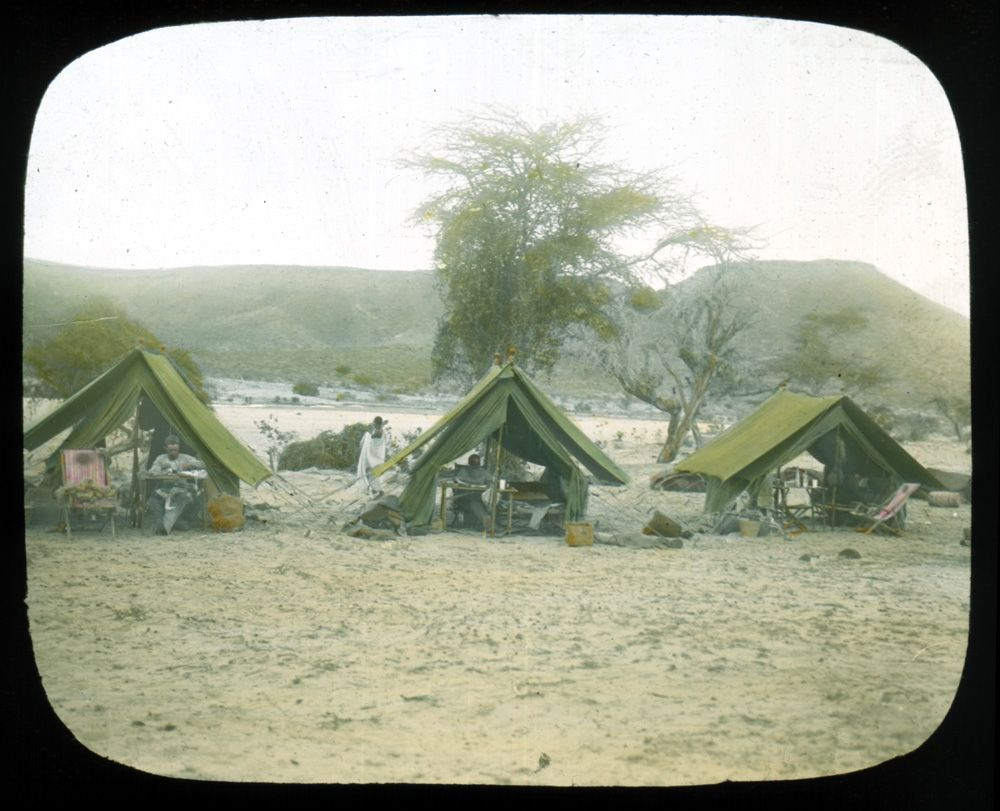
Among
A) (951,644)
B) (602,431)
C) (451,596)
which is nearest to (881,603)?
(951,644)

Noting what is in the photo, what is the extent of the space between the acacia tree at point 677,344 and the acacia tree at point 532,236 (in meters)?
0.10

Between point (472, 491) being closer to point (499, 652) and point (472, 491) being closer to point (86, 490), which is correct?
point (499, 652)

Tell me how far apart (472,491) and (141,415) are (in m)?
2.05

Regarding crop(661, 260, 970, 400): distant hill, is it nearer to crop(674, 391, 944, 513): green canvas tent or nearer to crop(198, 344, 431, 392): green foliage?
crop(674, 391, 944, 513): green canvas tent

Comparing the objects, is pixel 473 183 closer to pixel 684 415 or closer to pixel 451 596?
pixel 684 415

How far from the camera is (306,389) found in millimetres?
3266

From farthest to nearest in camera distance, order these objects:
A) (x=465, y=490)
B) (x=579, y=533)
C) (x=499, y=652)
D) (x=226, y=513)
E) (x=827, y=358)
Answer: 1. (x=465, y=490)
2. (x=579, y=533)
3. (x=226, y=513)
4. (x=827, y=358)
5. (x=499, y=652)

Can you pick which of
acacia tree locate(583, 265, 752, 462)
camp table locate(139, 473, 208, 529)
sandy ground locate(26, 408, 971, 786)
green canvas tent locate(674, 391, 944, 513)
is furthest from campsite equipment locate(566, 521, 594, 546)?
camp table locate(139, 473, 208, 529)

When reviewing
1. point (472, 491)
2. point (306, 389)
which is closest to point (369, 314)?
point (306, 389)

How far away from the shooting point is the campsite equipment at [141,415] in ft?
10.6

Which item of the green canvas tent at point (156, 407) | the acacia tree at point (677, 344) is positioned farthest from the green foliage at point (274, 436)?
the acacia tree at point (677, 344)

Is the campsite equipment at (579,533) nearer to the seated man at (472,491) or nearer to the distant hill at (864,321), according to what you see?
the seated man at (472,491)

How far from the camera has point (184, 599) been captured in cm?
322

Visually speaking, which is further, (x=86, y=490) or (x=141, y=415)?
(x=141, y=415)
